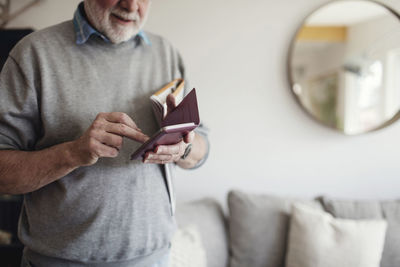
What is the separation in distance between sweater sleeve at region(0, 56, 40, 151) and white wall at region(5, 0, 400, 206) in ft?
3.74

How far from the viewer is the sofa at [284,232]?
1.69 metres

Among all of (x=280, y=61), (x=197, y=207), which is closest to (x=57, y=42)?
(x=197, y=207)

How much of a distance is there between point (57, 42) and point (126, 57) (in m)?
0.21

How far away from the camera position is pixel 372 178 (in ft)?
6.96

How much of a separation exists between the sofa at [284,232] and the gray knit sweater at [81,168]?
2.35ft

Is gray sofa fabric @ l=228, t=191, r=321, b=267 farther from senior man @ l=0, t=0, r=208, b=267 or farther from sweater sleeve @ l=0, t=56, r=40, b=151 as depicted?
sweater sleeve @ l=0, t=56, r=40, b=151

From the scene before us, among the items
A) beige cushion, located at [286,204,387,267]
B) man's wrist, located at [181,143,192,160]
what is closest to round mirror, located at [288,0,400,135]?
beige cushion, located at [286,204,387,267]

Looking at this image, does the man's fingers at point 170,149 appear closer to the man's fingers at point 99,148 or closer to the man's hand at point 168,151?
the man's hand at point 168,151

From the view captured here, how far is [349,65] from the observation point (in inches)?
81.2

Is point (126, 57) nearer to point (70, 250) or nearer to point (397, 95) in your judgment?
point (70, 250)

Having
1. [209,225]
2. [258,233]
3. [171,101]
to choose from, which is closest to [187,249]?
[209,225]

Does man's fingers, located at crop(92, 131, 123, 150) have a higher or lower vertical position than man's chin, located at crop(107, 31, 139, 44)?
lower

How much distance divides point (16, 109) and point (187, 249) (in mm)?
1030

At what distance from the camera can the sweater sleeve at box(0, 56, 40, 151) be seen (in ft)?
3.10
